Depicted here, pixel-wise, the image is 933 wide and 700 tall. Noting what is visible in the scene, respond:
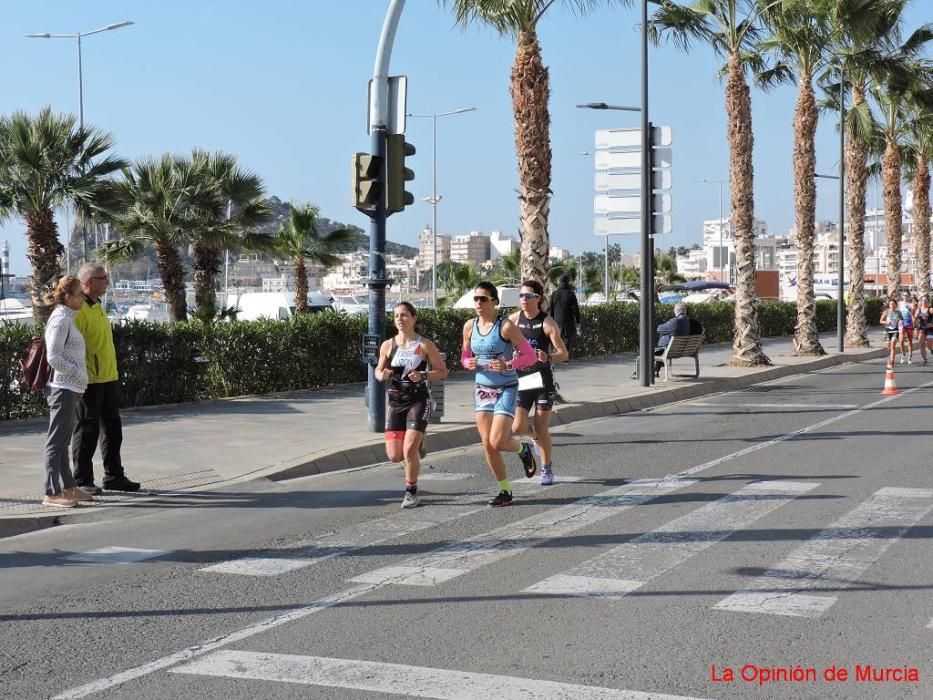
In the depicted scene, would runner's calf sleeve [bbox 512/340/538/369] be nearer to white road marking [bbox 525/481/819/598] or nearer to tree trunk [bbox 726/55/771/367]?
white road marking [bbox 525/481/819/598]

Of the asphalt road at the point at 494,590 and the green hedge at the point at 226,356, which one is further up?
the green hedge at the point at 226,356

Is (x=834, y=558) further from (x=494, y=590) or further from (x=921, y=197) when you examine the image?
(x=921, y=197)

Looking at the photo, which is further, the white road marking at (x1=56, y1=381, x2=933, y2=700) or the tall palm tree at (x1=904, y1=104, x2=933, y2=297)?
the tall palm tree at (x1=904, y1=104, x2=933, y2=297)

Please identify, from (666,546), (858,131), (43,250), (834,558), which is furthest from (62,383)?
(858,131)

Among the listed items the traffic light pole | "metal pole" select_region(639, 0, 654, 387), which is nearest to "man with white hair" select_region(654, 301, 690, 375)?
"metal pole" select_region(639, 0, 654, 387)

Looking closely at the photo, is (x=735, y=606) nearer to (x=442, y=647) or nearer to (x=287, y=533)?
(x=442, y=647)

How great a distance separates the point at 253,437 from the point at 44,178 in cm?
1308

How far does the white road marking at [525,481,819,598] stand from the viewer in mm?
6277

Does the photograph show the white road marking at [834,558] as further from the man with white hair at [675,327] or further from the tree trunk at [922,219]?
the tree trunk at [922,219]

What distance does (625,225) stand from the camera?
1984cm

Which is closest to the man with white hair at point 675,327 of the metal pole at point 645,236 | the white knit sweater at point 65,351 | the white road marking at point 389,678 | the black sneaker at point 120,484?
the metal pole at point 645,236

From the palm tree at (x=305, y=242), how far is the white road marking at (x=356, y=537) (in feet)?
114

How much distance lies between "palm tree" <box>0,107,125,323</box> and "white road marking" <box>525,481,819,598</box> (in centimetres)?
1779

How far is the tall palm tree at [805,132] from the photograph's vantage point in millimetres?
27250
